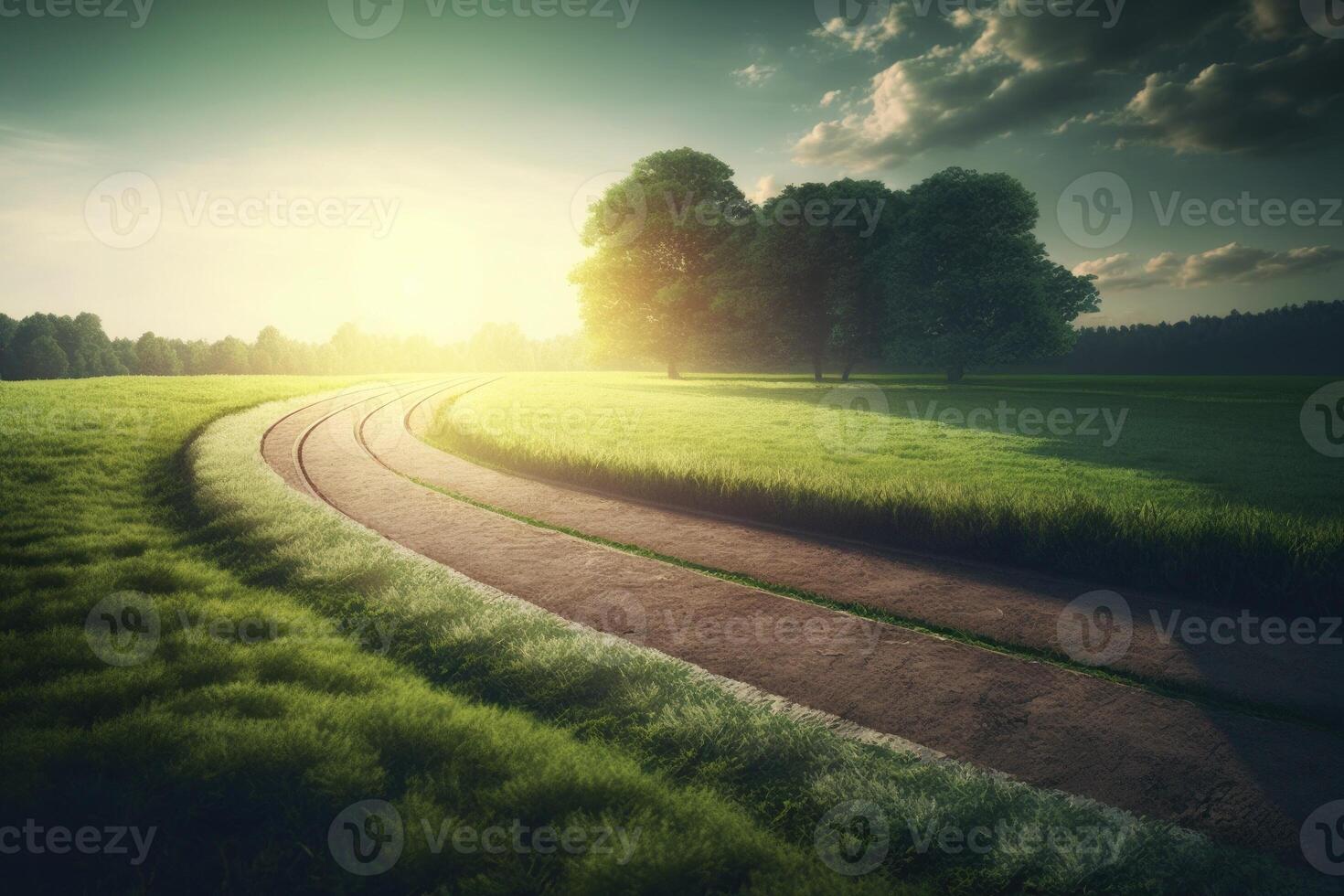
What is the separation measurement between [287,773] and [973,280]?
134ft

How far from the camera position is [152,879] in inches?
100

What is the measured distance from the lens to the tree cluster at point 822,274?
3634 cm

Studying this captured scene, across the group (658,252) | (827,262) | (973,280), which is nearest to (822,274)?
(827,262)

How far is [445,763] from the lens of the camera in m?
3.30

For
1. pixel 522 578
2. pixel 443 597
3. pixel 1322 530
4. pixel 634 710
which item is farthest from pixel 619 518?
pixel 1322 530

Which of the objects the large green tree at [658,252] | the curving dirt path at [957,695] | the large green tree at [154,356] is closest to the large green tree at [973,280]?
the large green tree at [658,252]

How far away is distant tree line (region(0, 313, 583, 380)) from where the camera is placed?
84.6 meters

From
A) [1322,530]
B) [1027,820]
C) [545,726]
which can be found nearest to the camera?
[1027,820]

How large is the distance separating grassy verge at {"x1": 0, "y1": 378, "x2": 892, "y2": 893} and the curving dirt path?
145cm

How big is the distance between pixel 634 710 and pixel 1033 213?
44.0 m

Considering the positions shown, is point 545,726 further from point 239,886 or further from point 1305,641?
point 1305,641

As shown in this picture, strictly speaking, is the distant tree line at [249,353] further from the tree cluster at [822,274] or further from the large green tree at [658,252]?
the tree cluster at [822,274]

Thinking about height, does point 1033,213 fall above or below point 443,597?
above

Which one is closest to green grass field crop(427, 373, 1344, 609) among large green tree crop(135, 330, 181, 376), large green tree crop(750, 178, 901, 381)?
large green tree crop(750, 178, 901, 381)
